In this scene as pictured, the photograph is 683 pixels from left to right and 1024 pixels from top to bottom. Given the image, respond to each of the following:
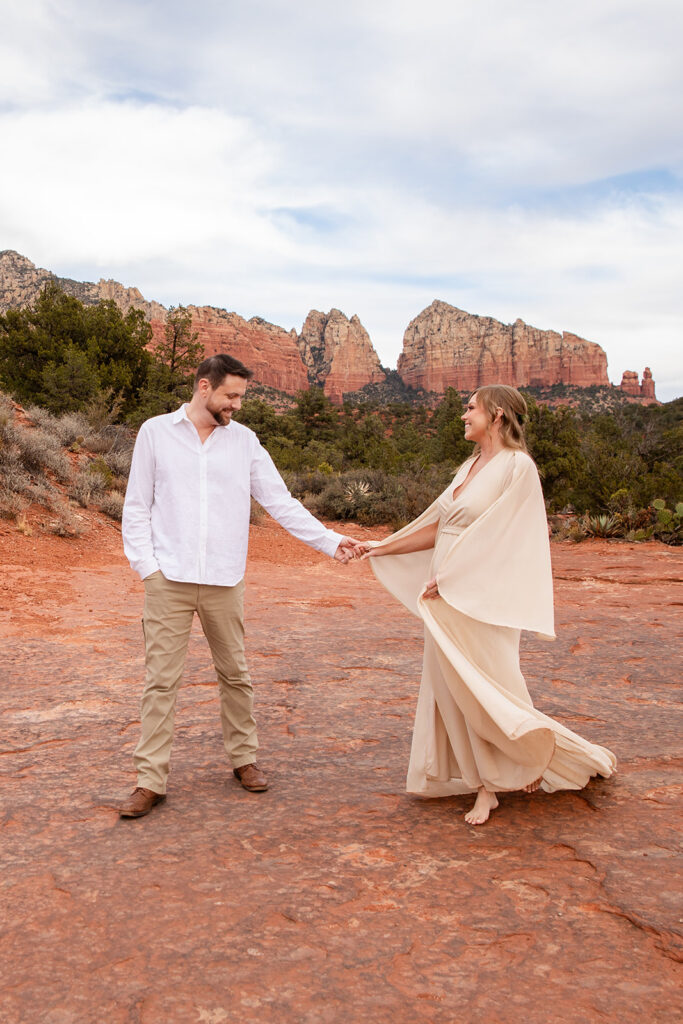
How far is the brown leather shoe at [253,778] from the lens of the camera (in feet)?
11.4

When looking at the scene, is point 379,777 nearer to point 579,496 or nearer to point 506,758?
point 506,758

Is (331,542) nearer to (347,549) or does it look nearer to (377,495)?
(347,549)

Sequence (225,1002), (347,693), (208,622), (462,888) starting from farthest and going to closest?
1. (347,693)
2. (208,622)
3. (462,888)
4. (225,1002)

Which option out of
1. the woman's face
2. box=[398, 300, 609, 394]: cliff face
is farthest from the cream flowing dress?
box=[398, 300, 609, 394]: cliff face

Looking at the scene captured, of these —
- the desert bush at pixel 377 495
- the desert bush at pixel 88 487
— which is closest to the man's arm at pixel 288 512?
the desert bush at pixel 88 487

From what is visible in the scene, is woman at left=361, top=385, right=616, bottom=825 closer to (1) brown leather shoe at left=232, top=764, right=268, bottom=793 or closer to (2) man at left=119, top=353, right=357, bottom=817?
(1) brown leather shoe at left=232, top=764, right=268, bottom=793

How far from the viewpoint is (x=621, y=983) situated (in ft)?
6.95

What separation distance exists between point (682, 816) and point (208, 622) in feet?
7.12

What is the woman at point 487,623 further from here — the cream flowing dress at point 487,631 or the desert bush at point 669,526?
the desert bush at point 669,526

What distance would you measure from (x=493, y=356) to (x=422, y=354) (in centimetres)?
1182

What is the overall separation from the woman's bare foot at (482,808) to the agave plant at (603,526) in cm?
1174

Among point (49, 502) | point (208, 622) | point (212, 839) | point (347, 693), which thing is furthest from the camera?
point (49, 502)

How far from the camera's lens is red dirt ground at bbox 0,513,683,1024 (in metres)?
2.09

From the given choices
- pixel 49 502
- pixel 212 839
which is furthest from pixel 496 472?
pixel 49 502
